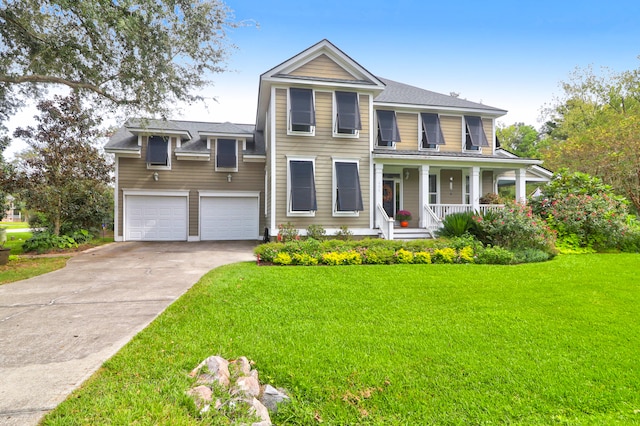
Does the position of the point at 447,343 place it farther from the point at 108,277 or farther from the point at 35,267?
the point at 35,267

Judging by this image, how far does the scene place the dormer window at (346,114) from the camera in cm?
1130

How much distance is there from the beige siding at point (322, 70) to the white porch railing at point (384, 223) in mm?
5237

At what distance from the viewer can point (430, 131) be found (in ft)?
43.2

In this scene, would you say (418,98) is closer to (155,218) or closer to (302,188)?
(302,188)

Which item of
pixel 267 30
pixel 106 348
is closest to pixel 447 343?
pixel 106 348

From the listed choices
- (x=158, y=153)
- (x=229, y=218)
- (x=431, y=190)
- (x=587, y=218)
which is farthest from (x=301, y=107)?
(x=587, y=218)

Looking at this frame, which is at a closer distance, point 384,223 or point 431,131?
point 384,223

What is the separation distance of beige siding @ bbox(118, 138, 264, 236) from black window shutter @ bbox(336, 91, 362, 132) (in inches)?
197

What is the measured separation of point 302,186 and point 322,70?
4.54m

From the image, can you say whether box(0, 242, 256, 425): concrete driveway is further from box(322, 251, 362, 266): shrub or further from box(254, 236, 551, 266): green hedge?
box(322, 251, 362, 266): shrub

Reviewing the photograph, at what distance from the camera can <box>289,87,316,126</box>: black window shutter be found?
35.8 feet

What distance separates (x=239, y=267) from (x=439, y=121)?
11092mm

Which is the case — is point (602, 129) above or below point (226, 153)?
above

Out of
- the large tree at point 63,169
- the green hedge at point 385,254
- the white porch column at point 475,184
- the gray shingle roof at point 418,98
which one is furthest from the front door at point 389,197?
the large tree at point 63,169
